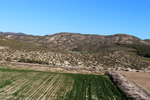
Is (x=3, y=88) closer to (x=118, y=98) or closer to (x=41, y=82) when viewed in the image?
(x=41, y=82)

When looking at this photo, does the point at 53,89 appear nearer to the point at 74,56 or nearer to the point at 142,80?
the point at 142,80

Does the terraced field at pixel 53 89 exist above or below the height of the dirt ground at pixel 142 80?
above

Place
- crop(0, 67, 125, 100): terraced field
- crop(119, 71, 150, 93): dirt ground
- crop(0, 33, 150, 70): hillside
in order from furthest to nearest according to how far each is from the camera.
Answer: crop(0, 33, 150, 70): hillside
crop(119, 71, 150, 93): dirt ground
crop(0, 67, 125, 100): terraced field

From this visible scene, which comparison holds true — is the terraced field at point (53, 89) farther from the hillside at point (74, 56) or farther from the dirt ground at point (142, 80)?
the hillside at point (74, 56)

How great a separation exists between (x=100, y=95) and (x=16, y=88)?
1373 centimetres

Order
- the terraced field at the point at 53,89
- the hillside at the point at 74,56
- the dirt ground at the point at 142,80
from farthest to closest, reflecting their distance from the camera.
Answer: the hillside at the point at 74,56 → the dirt ground at the point at 142,80 → the terraced field at the point at 53,89

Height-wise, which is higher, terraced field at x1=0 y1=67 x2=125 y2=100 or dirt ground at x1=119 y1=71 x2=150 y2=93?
terraced field at x1=0 y1=67 x2=125 y2=100

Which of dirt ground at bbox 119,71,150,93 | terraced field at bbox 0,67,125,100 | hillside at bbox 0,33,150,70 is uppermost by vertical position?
hillside at bbox 0,33,150,70

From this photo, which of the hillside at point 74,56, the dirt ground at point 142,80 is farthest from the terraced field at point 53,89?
the hillside at point 74,56

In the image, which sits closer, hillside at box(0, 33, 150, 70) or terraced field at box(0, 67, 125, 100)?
terraced field at box(0, 67, 125, 100)

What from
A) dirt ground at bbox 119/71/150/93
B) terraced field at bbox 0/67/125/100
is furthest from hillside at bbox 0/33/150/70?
terraced field at bbox 0/67/125/100

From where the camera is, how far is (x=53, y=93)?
23.8 metres

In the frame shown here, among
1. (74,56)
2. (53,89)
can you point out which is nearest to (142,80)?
(53,89)

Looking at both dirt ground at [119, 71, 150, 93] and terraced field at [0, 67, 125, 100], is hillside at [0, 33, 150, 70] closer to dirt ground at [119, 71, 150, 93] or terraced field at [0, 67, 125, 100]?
dirt ground at [119, 71, 150, 93]
